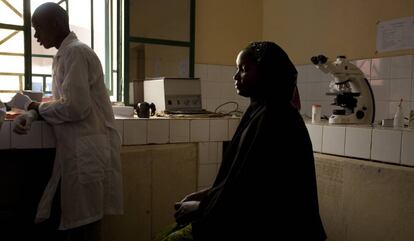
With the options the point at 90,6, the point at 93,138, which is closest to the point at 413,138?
the point at 93,138

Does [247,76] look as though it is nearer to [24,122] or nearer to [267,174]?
[267,174]

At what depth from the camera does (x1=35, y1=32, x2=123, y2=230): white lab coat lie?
5.72ft

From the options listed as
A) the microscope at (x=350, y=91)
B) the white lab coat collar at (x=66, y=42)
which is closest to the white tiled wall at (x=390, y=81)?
the microscope at (x=350, y=91)

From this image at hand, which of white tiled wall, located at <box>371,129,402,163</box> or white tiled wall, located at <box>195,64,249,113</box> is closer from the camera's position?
white tiled wall, located at <box>371,129,402,163</box>

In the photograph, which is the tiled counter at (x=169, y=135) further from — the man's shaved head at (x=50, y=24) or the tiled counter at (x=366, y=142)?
the tiled counter at (x=366, y=142)

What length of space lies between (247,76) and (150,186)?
118cm

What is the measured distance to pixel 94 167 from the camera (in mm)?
1829

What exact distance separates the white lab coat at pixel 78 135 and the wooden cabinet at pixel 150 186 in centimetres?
34

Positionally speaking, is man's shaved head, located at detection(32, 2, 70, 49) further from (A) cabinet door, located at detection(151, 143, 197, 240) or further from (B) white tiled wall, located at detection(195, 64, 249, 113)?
(B) white tiled wall, located at detection(195, 64, 249, 113)

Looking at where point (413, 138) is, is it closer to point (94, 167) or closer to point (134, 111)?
point (94, 167)

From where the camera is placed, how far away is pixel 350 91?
2.34m

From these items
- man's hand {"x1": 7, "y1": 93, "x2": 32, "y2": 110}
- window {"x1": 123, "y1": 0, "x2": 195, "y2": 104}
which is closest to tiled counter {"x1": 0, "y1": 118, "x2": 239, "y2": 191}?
man's hand {"x1": 7, "y1": 93, "x2": 32, "y2": 110}

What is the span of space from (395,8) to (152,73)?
183 cm

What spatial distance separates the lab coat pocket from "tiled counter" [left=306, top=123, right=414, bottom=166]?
1.17 metres
